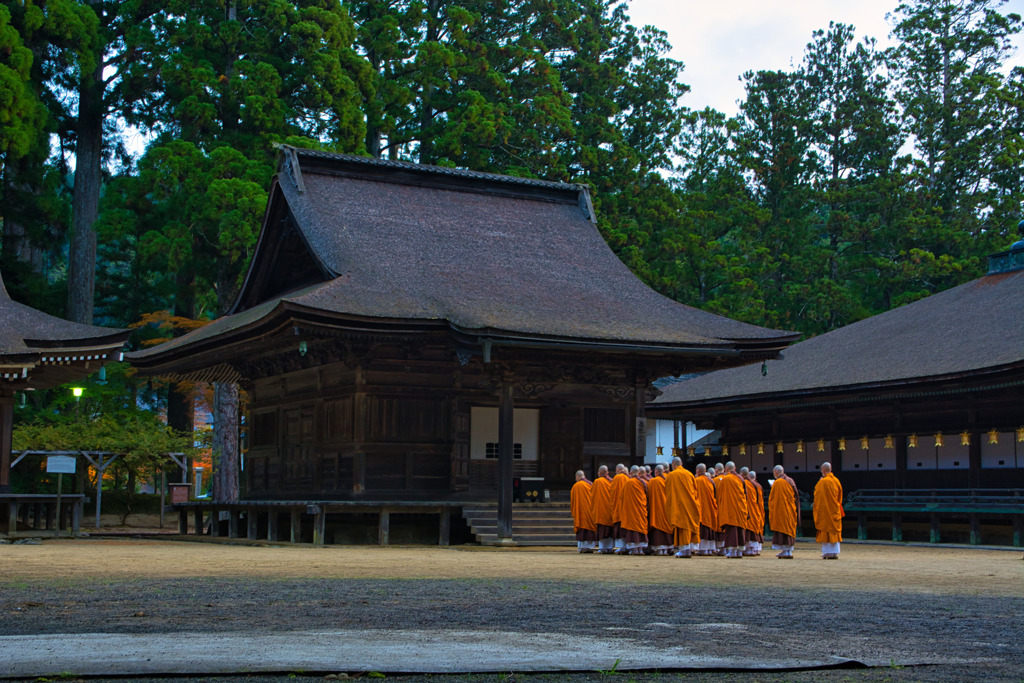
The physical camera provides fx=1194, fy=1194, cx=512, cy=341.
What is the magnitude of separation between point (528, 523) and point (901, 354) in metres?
10.2

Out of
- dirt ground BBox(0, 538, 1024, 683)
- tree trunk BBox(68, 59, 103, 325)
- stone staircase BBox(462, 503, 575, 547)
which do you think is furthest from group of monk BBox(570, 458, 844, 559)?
tree trunk BBox(68, 59, 103, 325)

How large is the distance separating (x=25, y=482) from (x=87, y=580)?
23952 mm

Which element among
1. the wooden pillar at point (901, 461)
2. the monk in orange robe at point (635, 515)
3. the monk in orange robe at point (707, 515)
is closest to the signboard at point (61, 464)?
the monk in orange robe at point (635, 515)

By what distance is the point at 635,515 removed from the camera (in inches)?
771

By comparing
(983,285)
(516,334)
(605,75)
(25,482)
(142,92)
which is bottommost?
(25,482)

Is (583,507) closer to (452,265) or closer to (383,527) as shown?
(383,527)

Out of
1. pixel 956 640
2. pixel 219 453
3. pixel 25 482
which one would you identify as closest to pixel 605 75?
pixel 219 453

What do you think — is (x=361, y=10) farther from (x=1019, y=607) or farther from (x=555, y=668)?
(x=555, y=668)

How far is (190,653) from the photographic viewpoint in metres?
5.82

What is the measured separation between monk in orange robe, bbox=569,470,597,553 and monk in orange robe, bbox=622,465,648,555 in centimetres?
66

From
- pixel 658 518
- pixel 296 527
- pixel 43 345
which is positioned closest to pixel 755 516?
pixel 658 518

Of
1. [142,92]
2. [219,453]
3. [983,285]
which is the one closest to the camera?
[983,285]

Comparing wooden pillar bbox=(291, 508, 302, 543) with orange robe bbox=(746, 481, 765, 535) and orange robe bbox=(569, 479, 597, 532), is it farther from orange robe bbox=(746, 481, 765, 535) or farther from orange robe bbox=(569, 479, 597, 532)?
orange robe bbox=(746, 481, 765, 535)

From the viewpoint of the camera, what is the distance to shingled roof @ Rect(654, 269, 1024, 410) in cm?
2439
